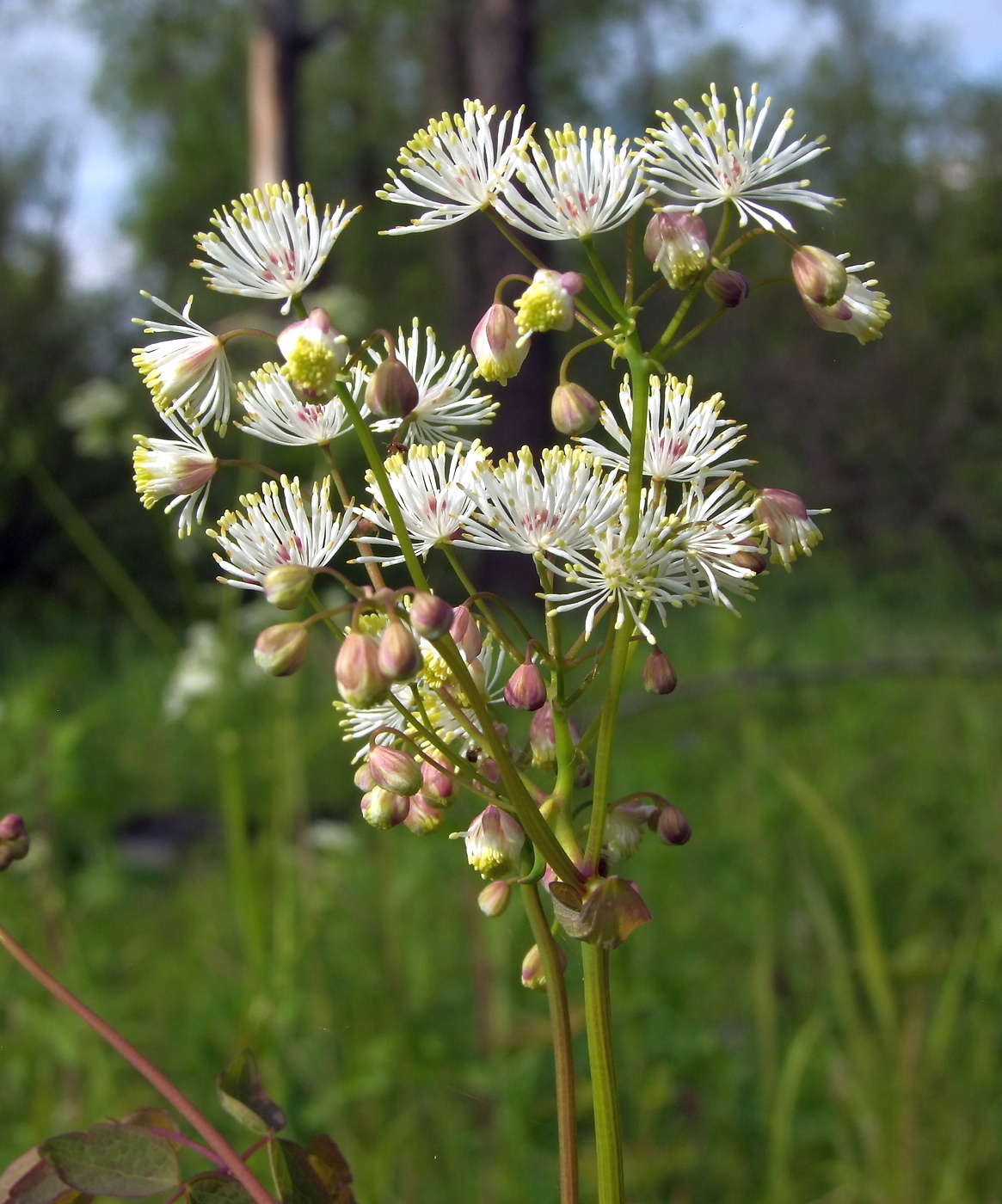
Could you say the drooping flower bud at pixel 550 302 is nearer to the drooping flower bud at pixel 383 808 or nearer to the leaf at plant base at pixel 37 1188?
the drooping flower bud at pixel 383 808

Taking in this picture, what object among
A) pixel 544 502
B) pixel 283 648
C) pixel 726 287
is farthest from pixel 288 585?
pixel 726 287

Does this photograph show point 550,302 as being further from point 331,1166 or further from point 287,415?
point 331,1166

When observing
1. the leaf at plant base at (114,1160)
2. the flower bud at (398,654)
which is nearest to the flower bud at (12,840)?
the leaf at plant base at (114,1160)

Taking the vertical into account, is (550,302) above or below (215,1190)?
above

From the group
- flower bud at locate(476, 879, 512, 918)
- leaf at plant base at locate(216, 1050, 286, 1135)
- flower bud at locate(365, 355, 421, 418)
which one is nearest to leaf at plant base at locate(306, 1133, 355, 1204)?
leaf at plant base at locate(216, 1050, 286, 1135)

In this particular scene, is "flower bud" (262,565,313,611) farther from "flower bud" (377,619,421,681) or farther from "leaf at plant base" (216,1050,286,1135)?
"leaf at plant base" (216,1050,286,1135)

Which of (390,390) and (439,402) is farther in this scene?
(439,402)
